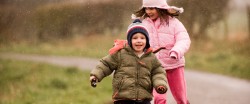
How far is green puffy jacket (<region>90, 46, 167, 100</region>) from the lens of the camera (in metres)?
4.58

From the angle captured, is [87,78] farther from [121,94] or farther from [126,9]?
[121,94]

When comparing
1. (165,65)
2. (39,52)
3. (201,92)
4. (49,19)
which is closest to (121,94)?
(165,65)

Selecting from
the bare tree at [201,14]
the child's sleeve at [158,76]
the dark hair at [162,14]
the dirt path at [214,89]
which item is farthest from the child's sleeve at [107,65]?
the bare tree at [201,14]

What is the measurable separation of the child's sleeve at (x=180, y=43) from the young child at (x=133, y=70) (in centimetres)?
26

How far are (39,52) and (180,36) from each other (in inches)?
408

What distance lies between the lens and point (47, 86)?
955 centimetres

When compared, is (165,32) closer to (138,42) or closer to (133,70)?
(138,42)

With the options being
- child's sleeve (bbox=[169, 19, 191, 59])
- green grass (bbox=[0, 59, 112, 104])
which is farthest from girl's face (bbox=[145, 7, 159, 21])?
green grass (bbox=[0, 59, 112, 104])

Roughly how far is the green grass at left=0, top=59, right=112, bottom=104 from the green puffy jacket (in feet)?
9.97

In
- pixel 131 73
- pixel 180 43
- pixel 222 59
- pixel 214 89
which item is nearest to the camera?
pixel 131 73

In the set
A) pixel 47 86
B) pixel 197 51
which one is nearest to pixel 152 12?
pixel 47 86

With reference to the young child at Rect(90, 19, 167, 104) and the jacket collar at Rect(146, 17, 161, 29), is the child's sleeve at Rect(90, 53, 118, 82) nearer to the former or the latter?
the young child at Rect(90, 19, 167, 104)

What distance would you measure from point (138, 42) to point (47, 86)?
17.0 feet

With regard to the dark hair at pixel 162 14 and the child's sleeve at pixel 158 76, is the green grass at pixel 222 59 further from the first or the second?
the child's sleeve at pixel 158 76
